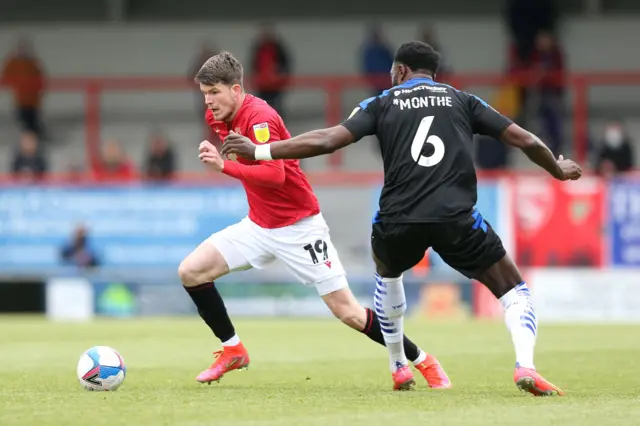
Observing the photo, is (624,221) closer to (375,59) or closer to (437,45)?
(375,59)

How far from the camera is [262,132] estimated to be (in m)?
8.92

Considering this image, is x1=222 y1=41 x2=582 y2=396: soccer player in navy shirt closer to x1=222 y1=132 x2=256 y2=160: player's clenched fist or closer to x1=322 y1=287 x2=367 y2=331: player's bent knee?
x1=222 y1=132 x2=256 y2=160: player's clenched fist

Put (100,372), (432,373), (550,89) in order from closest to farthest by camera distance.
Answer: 1. (100,372)
2. (432,373)
3. (550,89)

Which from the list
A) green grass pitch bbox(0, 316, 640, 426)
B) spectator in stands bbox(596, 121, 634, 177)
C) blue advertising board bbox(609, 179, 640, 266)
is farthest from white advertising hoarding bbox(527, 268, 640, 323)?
green grass pitch bbox(0, 316, 640, 426)

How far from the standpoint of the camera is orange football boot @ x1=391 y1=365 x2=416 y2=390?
29.1ft

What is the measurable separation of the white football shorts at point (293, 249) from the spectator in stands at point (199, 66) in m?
13.7

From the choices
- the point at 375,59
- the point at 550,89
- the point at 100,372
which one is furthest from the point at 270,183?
the point at 375,59

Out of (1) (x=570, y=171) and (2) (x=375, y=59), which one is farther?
(2) (x=375, y=59)

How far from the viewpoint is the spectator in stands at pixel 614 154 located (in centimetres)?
2130

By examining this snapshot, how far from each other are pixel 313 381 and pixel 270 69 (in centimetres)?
1395

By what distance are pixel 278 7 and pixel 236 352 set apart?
1842 centimetres

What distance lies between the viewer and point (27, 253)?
2203 cm

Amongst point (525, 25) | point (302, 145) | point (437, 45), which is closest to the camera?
point (302, 145)

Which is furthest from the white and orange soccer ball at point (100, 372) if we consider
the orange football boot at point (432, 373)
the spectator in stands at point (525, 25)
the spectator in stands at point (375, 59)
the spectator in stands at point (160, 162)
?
the spectator in stands at point (525, 25)
